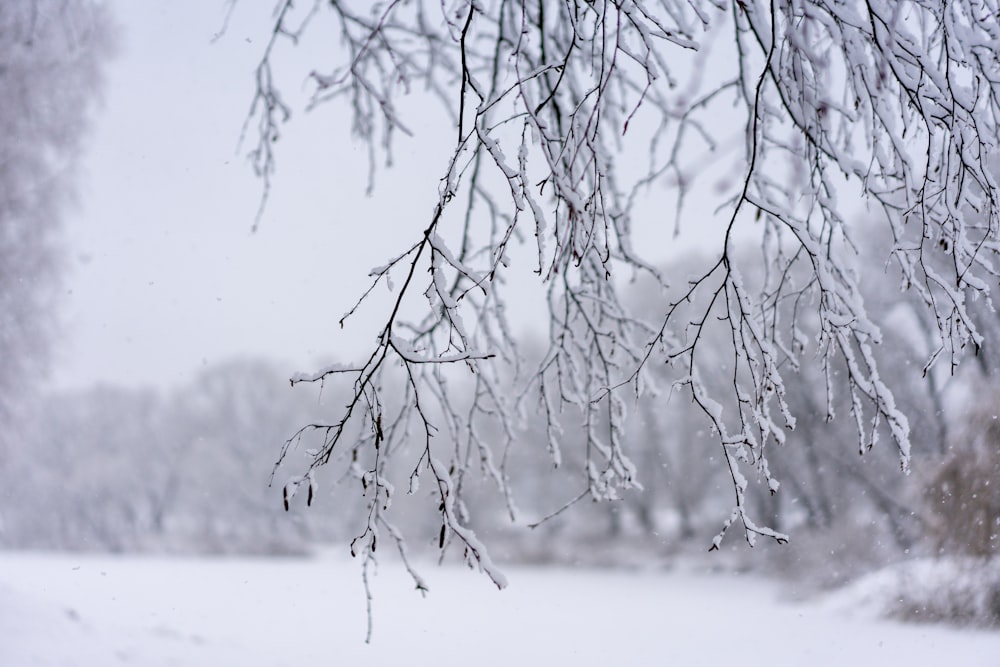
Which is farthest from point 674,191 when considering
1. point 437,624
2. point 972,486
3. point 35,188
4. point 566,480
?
point 566,480

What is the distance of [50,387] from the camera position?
491 centimetres

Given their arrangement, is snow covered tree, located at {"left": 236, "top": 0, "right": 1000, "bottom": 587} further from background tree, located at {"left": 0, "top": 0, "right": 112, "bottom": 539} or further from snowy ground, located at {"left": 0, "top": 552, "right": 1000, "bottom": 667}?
background tree, located at {"left": 0, "top": 0, "right": 112, "bottom": 539}

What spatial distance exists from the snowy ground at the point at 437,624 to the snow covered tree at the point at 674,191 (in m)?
2.50

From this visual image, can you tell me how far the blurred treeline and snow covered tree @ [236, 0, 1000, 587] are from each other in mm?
201

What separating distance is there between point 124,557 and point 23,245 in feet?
15.6

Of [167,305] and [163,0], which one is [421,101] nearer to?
[163,0]

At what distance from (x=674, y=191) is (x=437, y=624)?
392 centimetres

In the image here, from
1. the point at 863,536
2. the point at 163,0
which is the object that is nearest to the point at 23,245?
the point at 163,0

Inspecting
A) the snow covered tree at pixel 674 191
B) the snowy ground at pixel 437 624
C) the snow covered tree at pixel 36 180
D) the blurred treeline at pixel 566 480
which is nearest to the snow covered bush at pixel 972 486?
the blurred treeline at pixel 566 480

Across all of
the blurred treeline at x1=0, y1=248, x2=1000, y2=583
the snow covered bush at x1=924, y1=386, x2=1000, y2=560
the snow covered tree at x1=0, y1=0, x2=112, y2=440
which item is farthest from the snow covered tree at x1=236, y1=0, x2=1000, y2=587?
the snow covered tree at x1=0, y1=0, x2=112, y2=440

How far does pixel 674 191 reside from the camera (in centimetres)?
181

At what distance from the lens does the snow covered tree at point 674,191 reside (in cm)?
112

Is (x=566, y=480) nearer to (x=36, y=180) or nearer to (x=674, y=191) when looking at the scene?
(x=36, y=180)

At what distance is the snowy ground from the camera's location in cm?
373
